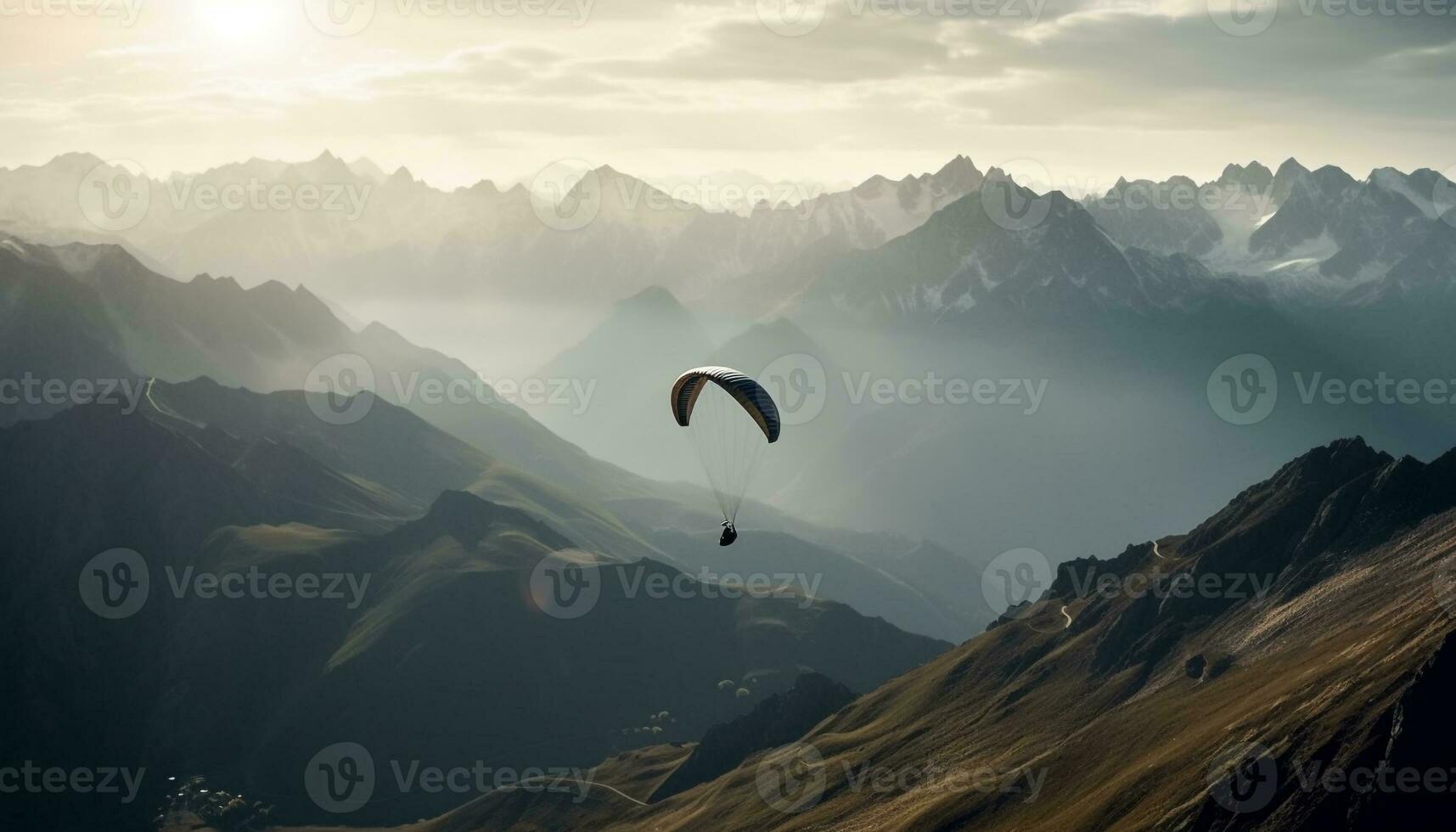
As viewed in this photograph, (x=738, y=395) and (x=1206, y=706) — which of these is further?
(x=1206, y=706)

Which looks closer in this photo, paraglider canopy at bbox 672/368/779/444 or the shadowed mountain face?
the shadowed mountain face

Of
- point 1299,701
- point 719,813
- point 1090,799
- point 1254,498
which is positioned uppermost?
point 1254,498

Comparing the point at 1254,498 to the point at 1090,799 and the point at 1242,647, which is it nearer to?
the point at 1242,647

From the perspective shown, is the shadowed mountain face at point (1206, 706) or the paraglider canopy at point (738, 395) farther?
the paraglider canopy at point (738, 395)

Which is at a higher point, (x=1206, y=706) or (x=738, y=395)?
(x=738, y=395)

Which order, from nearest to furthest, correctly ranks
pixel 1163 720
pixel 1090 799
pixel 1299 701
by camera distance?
pixel 1299 701, pixel 1090 799, pixel 1163 720

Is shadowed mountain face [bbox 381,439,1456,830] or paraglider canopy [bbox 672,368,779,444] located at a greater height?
paraglider canopy [bbox 672,368,779,444]

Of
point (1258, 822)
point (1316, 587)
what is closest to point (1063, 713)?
point (1316, 587)

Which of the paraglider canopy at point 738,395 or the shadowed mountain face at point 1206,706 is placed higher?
the paraglider canopy at point 738,395
